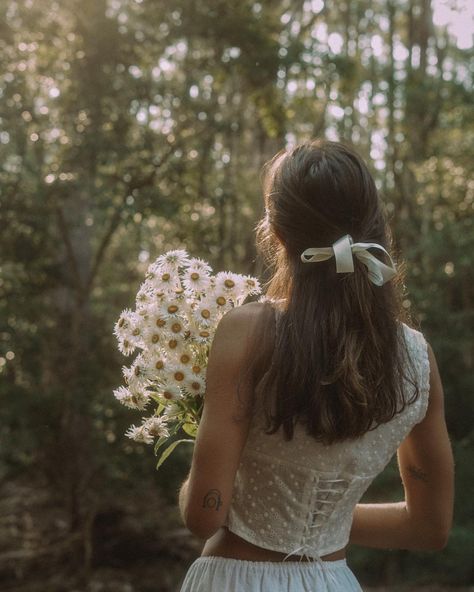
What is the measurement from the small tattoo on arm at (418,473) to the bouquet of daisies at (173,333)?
50 cm

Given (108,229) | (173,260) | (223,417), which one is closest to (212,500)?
(223,417)

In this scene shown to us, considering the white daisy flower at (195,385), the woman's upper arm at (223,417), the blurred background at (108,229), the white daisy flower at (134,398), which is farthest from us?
the blurred background at (108,229)

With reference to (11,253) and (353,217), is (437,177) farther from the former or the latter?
(353,217)

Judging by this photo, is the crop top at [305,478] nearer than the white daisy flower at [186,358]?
Yes

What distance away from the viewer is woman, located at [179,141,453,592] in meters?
1.53

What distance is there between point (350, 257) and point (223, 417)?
1.29 ft

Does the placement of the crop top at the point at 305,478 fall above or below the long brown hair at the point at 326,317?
below

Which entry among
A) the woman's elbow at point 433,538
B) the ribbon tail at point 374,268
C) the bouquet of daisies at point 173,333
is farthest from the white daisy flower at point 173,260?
the woman's elbow at point 433,538

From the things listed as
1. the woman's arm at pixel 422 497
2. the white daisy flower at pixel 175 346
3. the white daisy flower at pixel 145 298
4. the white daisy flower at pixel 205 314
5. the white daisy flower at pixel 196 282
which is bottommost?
the woman's arm at pixel 422 497

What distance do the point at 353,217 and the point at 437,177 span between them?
12.4 m

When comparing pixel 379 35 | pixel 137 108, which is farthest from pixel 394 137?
pixel 137 108

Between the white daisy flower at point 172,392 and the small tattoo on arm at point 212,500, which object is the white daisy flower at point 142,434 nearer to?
the white daisy flower at point 172,392

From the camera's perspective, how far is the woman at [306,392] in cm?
153

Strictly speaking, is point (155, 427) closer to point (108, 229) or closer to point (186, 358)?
point (186, 358)
